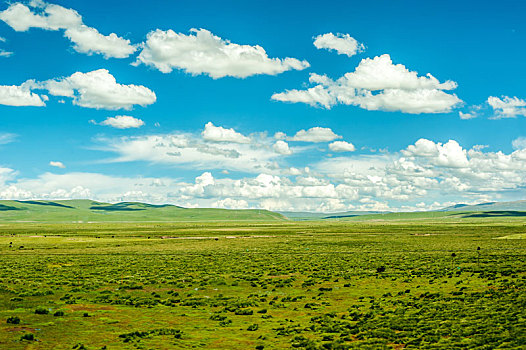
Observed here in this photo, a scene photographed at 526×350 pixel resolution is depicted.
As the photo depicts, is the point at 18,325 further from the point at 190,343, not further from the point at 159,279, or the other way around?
the point at 159,279

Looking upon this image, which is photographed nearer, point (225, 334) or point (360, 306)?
point (225, 334)

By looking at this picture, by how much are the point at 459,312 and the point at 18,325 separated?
28613 millimetres

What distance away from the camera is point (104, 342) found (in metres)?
23.7

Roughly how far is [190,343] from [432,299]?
20221 mm

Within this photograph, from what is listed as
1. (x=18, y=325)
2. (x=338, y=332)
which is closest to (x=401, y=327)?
(x=338, y=332)

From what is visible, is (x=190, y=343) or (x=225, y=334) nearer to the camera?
(x=190, y=343)

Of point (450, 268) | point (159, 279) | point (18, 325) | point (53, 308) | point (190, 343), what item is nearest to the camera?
point (190, 343)

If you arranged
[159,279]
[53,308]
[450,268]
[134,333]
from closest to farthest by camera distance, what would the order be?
[134,333] < [53,308] < [159,279] < [450,268]

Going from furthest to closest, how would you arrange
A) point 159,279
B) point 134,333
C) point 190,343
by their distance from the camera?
1. point 159,279
2. point 134,333
3. point 190,343

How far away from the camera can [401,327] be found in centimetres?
2534

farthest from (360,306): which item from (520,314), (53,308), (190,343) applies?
(53,308)

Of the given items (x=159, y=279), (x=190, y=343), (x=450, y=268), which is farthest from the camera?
(x=450, y=268)

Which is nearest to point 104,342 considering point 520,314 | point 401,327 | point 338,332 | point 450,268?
point 338,332

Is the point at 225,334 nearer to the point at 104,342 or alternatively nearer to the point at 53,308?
the point at 104,342
